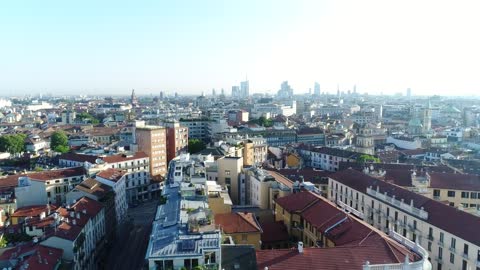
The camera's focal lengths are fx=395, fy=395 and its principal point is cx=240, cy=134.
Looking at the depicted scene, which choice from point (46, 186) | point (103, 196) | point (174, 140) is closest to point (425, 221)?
point (103, 196)

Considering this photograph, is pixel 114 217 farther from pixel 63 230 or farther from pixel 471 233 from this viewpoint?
pixel 471 233

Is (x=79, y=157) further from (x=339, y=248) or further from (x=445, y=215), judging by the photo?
(x=445, y=215)

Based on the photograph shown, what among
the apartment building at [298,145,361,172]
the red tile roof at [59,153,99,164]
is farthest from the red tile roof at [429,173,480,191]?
the red tile roof at [59,153,99,164]

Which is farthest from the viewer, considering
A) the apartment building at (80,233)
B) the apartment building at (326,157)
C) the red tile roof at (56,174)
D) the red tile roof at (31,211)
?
the apartment building at (326,157)

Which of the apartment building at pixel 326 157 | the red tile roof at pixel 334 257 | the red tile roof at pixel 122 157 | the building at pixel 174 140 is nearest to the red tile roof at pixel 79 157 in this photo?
the red tile roof at pixel 122 157

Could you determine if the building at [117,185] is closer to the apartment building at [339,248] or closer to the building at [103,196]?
the building at [103,196]

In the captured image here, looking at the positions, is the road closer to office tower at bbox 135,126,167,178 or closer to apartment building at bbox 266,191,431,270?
office tower at bbox 135,126,167,178
